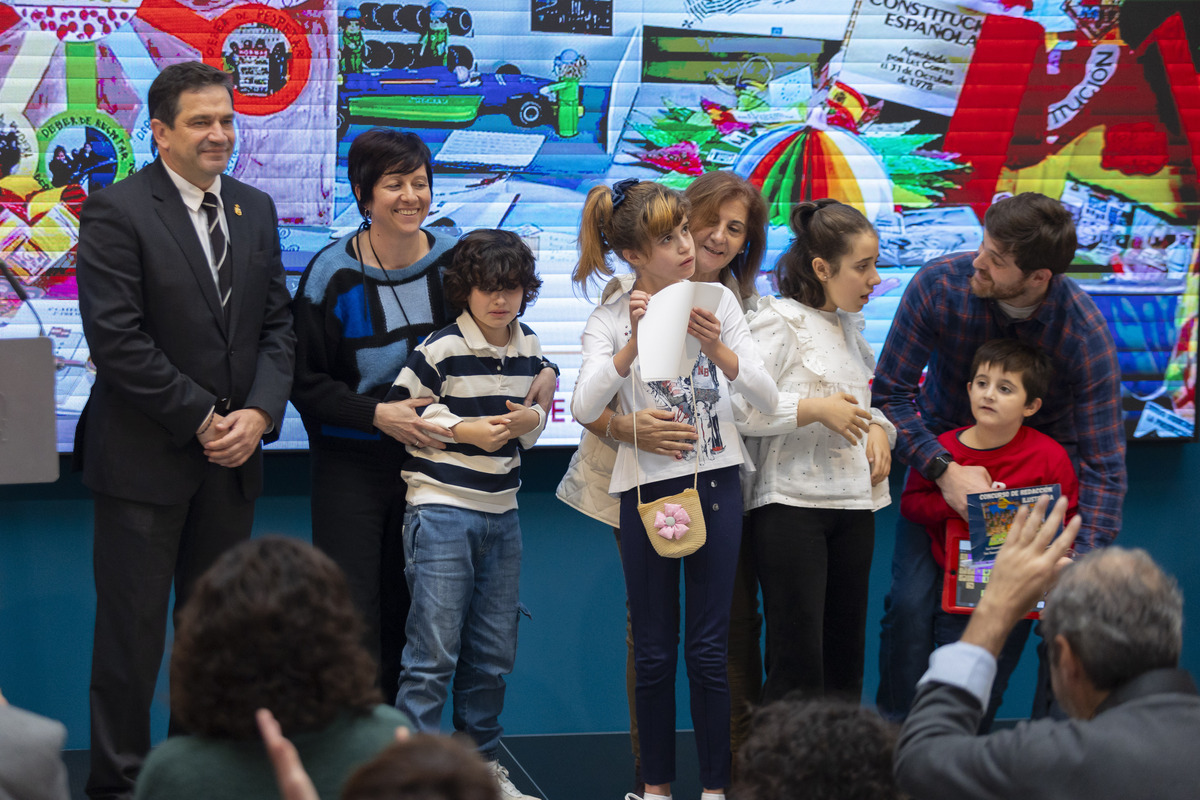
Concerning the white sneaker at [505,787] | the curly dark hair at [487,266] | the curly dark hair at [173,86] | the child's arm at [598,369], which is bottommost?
the white sneaker at [505,787]

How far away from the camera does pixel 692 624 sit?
2801 millimetres

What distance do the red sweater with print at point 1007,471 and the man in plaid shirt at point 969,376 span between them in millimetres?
43

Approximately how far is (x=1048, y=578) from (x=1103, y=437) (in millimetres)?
1452

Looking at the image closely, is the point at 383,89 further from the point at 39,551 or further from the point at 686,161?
the point at 39,551

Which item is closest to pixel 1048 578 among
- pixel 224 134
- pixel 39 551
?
pixel 224 134

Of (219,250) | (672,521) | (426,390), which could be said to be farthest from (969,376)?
(219,250)

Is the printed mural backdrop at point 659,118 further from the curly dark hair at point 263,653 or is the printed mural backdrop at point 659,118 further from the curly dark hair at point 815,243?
the curly dark hair at point 263,653

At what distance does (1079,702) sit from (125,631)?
2177mm

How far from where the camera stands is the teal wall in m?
3.58

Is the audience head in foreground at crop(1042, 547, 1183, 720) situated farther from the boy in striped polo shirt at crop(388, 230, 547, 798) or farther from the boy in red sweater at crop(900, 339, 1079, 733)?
the boy in striped polo shirt at crop(388, 230, 547, 798)

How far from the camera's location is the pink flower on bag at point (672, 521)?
268cm

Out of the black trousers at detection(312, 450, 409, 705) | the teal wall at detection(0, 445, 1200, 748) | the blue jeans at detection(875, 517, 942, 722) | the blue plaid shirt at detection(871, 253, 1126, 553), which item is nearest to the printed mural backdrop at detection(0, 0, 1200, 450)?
the teal wall at detection(0, 445, 1200, 748)

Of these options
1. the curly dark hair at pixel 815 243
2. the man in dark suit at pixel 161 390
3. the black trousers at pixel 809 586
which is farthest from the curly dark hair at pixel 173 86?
the black trousers at pixel 809 586

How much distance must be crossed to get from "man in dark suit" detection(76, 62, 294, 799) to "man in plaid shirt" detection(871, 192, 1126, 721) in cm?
179
